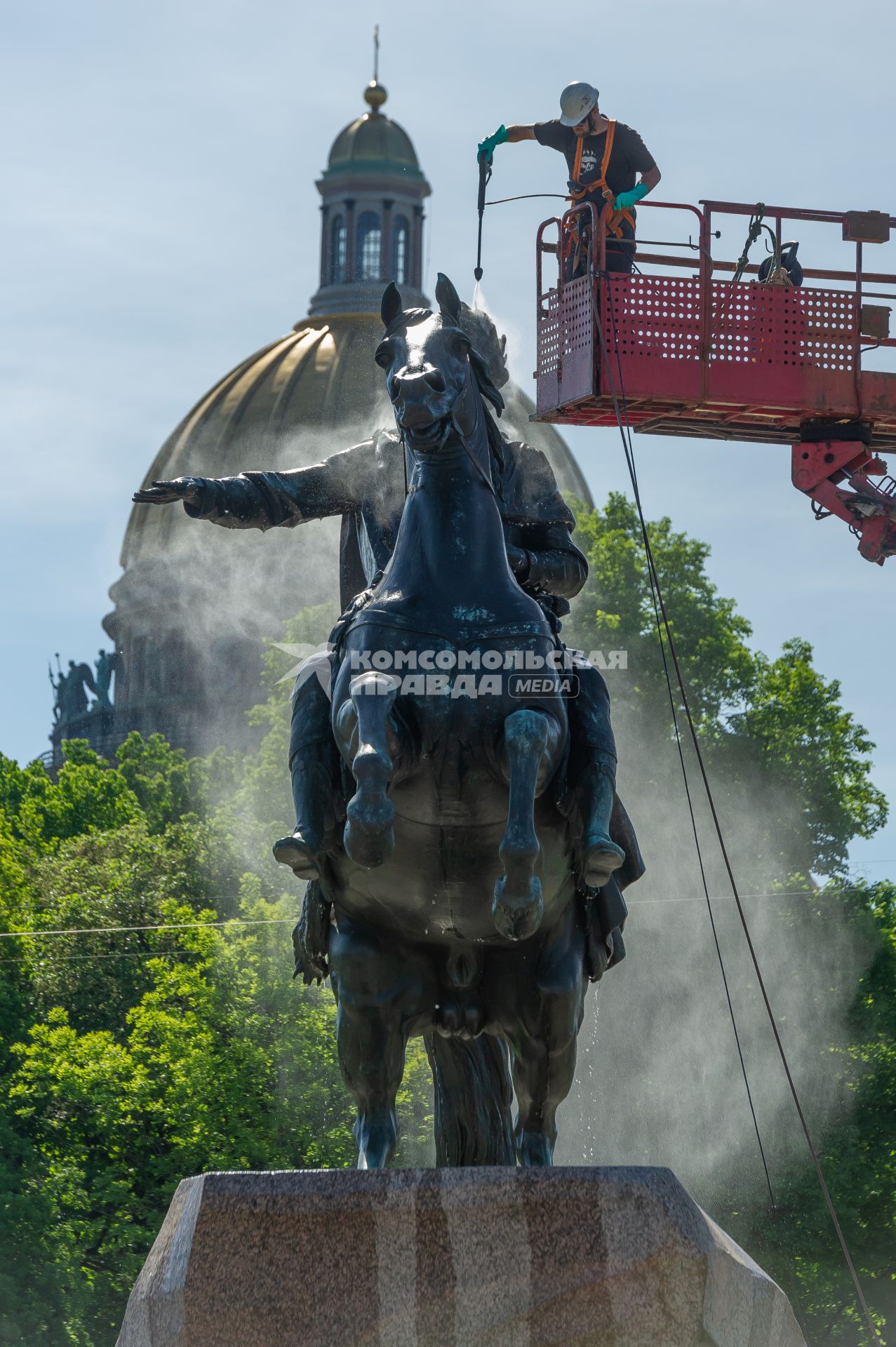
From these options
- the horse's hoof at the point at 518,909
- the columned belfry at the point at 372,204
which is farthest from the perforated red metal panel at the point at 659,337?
the columned belfry at the point at 372,204

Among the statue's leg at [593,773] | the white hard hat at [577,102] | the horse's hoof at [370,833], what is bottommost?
the horse's hoof at [370,833]

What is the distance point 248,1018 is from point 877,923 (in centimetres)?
799

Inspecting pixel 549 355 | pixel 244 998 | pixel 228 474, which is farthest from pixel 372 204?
pixel 549 355

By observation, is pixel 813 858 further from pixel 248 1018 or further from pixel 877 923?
pixel 248 1018

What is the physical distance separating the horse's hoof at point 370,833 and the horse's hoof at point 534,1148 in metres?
1.78

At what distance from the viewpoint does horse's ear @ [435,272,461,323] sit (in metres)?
9.61

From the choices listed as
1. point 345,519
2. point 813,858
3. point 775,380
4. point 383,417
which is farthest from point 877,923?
point 345,519

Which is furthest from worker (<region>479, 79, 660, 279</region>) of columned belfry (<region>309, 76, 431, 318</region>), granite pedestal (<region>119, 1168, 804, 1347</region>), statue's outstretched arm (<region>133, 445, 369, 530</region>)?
columned belfry (<region>309, 76, 431, 318</region>)

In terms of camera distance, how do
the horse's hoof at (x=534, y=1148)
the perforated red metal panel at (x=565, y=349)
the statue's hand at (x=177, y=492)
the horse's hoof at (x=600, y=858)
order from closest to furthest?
the horse's hoof at (x=600, y=858)
the horse's hoof at (x=534, y=1148)
the statue's hand at (x=177, y=492)
the perforated red metal panel at (x=565, y=349)

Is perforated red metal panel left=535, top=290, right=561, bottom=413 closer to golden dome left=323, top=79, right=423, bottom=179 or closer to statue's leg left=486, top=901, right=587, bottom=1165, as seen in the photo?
statue's leg left=486, top=901, right=587, bottom=1165

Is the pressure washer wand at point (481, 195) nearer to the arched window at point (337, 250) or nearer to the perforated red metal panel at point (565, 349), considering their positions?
the perforated red metal panel at point (565, 349)

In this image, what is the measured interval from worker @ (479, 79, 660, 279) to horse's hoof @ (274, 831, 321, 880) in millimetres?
6745

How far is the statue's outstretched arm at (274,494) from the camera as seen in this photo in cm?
1061

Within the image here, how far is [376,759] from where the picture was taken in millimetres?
8320
